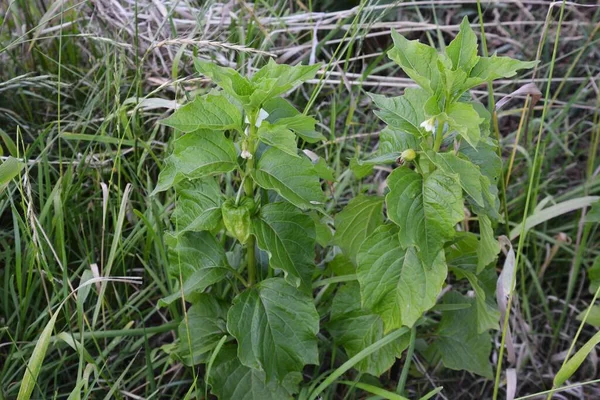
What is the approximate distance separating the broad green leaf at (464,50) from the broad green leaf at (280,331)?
56 cm

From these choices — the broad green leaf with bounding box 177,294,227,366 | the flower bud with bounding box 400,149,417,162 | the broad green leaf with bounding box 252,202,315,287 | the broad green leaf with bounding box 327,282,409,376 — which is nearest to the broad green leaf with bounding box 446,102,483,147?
the flower bud with bounding box 400,149,417,162

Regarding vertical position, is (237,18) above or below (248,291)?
above

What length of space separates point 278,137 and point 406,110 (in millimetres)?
291

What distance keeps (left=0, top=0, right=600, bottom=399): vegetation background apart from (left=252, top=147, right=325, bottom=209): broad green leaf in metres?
0.12

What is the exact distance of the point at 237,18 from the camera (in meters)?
2.28

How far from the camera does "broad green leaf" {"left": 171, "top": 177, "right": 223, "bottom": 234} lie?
136cm

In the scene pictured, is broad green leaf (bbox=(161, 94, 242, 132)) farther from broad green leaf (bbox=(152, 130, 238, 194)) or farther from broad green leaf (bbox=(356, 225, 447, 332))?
broad green leaf (bbox=(356, 225, 447, 332))

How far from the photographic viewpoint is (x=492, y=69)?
Answer: 4.33 ft

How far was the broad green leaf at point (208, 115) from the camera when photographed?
127cm

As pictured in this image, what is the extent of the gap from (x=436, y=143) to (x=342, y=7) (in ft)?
4.70

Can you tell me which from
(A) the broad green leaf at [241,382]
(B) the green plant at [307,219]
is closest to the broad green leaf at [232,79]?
(B) the green plant at [307,219]

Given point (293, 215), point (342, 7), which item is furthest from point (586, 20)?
point (293, 215)

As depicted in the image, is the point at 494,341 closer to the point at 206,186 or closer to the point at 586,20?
the point at 206,186

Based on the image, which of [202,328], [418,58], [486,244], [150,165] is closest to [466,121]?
[418,58]
